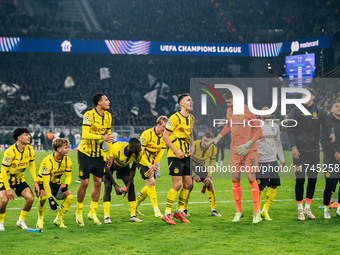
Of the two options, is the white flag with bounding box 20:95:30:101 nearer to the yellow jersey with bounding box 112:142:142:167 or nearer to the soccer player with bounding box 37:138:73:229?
the yellow jersey with bounding box 112:142:142:167

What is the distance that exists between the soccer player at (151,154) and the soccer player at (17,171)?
88.4 inches

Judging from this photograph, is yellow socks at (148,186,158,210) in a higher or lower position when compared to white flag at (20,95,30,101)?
lower

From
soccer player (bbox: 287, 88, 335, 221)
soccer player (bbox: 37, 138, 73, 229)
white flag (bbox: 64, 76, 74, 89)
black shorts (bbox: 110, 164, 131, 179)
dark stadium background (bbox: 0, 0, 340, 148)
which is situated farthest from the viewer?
white flag (bbox: 64, 76, 74, 89)

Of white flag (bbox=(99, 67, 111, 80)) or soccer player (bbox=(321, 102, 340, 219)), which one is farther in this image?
white flag (bbox=(99, 67, 111, 80))

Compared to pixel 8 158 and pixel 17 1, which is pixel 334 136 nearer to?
pixel 8 158

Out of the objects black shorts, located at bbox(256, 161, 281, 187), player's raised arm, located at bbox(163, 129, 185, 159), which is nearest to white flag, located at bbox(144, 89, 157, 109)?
black shorts, located at bbox(256, 161, 281, 187)

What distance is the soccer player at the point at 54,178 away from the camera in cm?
818

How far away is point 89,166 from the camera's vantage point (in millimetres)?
8609

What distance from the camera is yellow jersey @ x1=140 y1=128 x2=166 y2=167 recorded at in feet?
31.7

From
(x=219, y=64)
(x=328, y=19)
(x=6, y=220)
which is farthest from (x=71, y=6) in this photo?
(x=6, y=220)

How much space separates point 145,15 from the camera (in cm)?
4509

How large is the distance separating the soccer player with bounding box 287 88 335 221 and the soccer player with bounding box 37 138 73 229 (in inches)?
155

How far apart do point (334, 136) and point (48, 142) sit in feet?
87.8

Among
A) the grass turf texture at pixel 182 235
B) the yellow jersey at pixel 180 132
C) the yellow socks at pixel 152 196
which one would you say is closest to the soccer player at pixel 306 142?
the grass turf texture at pixel 182 235
